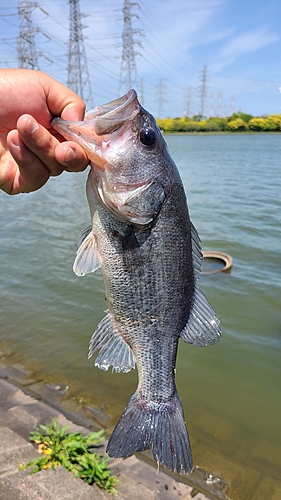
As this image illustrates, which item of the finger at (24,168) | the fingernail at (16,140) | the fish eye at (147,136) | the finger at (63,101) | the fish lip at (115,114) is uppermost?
the finger at (63,101)

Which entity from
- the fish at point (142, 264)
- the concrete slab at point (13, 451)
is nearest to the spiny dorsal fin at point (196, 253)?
the fish at point (142, 264)

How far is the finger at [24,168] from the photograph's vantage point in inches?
86.0

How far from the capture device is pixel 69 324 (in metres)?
8.57

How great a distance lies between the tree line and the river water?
85879 millimetres

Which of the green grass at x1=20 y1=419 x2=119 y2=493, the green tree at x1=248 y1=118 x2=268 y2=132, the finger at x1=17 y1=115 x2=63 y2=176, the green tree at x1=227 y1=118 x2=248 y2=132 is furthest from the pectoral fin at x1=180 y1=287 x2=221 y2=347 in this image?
the green tree at x1=227 y1=118 x2=248 y2=132

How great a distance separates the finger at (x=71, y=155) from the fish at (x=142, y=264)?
0.19 ft

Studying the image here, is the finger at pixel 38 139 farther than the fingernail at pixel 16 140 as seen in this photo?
No

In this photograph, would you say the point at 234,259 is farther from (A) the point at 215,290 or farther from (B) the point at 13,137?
(B) the point at 13,137

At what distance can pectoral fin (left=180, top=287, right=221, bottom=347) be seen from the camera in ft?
7.31

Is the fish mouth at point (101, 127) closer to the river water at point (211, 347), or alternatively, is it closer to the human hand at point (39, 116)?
the human hand at point (39, 116)

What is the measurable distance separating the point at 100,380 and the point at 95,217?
5066 mm

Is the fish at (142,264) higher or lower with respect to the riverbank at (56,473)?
higher

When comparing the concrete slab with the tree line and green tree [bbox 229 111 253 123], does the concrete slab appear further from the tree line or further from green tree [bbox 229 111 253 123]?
green tree [bbox 229 111 253 123]

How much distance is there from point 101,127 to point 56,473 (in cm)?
322
